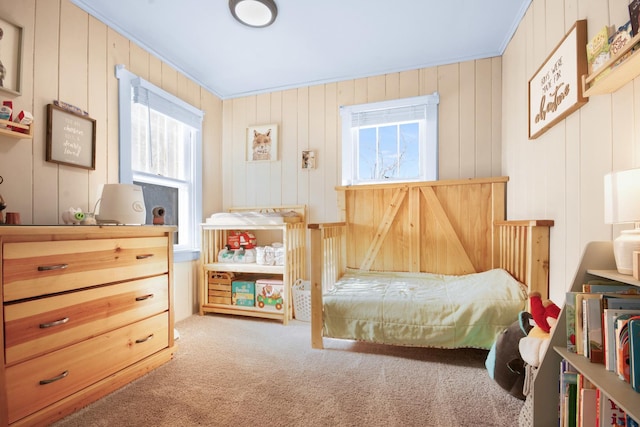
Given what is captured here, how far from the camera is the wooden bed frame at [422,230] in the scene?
2.33m

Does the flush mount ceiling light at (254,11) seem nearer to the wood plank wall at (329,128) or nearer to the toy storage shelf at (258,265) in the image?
the wood plank wall at (329,128)

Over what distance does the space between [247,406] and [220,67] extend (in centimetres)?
263

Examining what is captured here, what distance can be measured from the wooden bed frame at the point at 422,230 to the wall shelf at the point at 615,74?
1.12 meters

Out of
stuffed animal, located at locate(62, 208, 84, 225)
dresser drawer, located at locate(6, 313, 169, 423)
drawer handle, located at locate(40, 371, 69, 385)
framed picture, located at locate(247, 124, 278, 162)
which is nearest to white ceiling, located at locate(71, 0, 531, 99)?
framed picture, located at locate(247, 124, 278, 162)

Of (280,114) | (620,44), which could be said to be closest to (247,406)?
(620,44)

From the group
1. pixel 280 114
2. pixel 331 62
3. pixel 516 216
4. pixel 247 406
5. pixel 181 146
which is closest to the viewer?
pixel 247 406

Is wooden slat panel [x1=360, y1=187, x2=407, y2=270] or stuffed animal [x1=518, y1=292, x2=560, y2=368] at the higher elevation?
wooden slat panel [x1=360, y1=187, x2=407, y2=270]

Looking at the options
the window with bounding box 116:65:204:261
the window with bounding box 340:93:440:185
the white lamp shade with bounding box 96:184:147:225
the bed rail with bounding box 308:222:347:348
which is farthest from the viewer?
the window with bounding box 340:93:440:185

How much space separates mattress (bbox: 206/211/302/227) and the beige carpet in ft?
3.32

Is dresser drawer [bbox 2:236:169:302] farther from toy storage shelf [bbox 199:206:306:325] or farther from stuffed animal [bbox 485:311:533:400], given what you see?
stuffed animal [bbox 485:311:533:400]

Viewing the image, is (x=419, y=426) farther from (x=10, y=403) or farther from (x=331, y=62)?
(x=331, y=62)

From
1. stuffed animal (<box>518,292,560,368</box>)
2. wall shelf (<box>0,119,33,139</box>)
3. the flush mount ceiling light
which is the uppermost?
the flush mount ceiling light

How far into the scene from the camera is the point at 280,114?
116 inches

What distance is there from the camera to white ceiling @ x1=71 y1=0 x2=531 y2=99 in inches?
73.2
